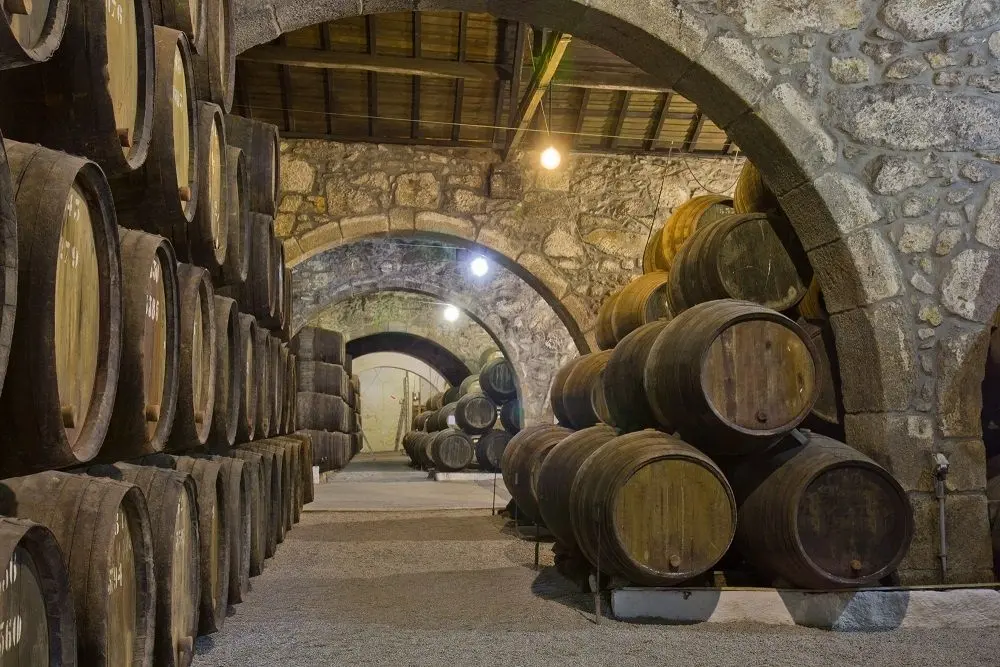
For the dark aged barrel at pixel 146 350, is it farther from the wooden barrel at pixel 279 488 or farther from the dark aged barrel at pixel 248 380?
the wooden barrel at pixel 279 488

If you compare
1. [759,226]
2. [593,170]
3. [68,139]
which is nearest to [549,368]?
[593,170]

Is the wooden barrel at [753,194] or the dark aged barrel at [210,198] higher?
the wooden barrel at [753,194]

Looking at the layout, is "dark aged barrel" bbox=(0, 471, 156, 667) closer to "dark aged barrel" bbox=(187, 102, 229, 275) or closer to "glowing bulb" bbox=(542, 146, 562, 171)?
"dark aged barrel" bbox=(187, 102, 229, 275)

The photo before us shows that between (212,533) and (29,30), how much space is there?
1874 millimetres

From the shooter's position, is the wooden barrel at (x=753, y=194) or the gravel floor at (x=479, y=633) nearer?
the gravel floor at (x=479, y=633)

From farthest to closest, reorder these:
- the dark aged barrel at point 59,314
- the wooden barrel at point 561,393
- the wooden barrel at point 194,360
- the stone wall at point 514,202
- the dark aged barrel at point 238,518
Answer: the stone wall at point 514,202 → the wooden barrel at point 561,393 → the dark aged barrel at point 238,518 → the wooden barrel at point 194,360 → the dark aged barrel at point 59,314

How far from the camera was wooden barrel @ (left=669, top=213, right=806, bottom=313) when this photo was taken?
396 cm

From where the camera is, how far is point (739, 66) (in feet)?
12.7

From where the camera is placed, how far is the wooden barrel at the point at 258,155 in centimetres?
401

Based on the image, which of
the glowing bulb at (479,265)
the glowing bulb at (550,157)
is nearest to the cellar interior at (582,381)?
the glowing bulb at (550,157)

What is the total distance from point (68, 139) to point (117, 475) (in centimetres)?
77

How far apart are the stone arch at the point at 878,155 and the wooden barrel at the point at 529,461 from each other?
1.81 metres

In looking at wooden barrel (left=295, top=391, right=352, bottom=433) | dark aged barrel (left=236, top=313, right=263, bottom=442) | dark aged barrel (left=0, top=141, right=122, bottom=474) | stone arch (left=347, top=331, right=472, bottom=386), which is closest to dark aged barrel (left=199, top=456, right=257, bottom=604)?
dark aged barrel (left=236, top=313, right=263, bottom=442)

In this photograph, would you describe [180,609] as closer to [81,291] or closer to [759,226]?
[81,291]
